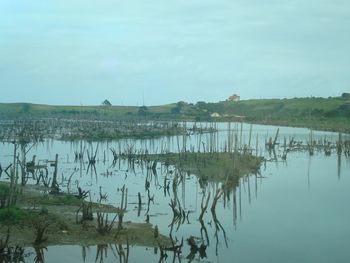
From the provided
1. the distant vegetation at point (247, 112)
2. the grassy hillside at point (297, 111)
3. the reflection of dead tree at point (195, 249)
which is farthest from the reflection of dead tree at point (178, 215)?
the distant vegetation at point (247, 112)

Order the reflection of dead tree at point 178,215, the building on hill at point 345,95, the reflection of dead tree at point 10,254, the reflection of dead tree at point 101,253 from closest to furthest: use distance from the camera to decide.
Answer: the reflection of dead tree at point 10,254 → the reflection of dead tree at point 101,253 → the reflection of dead tree at point 178,215 → the building on hill at point 345,95

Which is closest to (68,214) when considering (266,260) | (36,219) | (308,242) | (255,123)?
(36,219)

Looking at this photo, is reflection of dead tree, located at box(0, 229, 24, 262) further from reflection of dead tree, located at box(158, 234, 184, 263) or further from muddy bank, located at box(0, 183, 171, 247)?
reflection of dead tree, located at box(158, 234, 184, 263)

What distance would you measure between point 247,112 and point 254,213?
98786 mm

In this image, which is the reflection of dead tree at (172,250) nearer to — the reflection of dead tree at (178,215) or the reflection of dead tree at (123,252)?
the reflection of dead tree at (123,252)

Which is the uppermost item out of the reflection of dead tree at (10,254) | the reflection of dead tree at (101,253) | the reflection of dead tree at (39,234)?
the reflection of dead tree at (39,234)

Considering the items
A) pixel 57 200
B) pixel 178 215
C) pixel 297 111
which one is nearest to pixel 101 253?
pixel 178 215

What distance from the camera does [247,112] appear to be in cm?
11931

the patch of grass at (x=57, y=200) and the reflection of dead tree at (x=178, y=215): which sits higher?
the patch of grass at (x=57, y=200)

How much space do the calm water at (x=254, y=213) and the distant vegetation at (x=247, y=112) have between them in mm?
49900

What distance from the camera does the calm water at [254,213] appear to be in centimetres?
1545

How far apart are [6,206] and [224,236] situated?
7.79 m

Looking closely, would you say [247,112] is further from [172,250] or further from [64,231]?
[172,250]

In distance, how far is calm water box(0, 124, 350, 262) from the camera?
1545 centimetres
